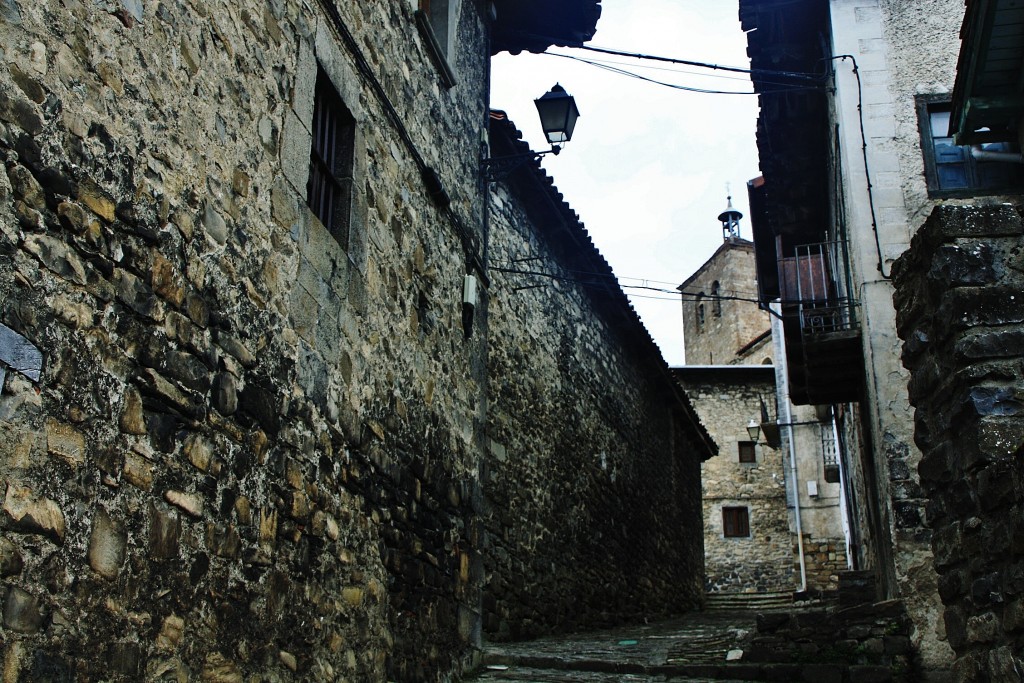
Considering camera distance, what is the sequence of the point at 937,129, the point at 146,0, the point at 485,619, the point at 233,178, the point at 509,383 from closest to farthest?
the point at 146,0 < the point at 233,178 < the point at 485,619 < the point at 937,129 < the point at 509,383

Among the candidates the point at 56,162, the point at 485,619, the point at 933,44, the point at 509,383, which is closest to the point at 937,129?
the point at 933,44

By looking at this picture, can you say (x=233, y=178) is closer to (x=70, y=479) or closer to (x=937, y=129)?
(x=70, y=479)

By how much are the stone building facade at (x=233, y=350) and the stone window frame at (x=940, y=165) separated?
4778mm

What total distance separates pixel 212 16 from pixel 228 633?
7.73 ft

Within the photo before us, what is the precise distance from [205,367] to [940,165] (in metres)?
7.66

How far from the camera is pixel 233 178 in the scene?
384 centimetres

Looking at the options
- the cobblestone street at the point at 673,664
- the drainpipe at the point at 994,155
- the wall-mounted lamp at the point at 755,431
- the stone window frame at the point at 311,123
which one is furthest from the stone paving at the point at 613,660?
the wall-mounted lamp at the point at 755,431

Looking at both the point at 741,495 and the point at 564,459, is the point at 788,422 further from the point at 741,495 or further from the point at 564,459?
the point at 564,459

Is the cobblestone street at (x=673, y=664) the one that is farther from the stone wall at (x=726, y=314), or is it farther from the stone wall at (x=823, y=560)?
the stone wall at (x=726, y=314)

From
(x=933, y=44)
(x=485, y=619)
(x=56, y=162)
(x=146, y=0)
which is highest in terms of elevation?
(x=933, y=44)

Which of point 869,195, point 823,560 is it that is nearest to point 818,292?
point 869,195

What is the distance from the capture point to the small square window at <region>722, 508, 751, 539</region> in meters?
26.4

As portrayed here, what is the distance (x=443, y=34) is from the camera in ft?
23.4

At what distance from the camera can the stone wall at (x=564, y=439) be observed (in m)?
9.38
